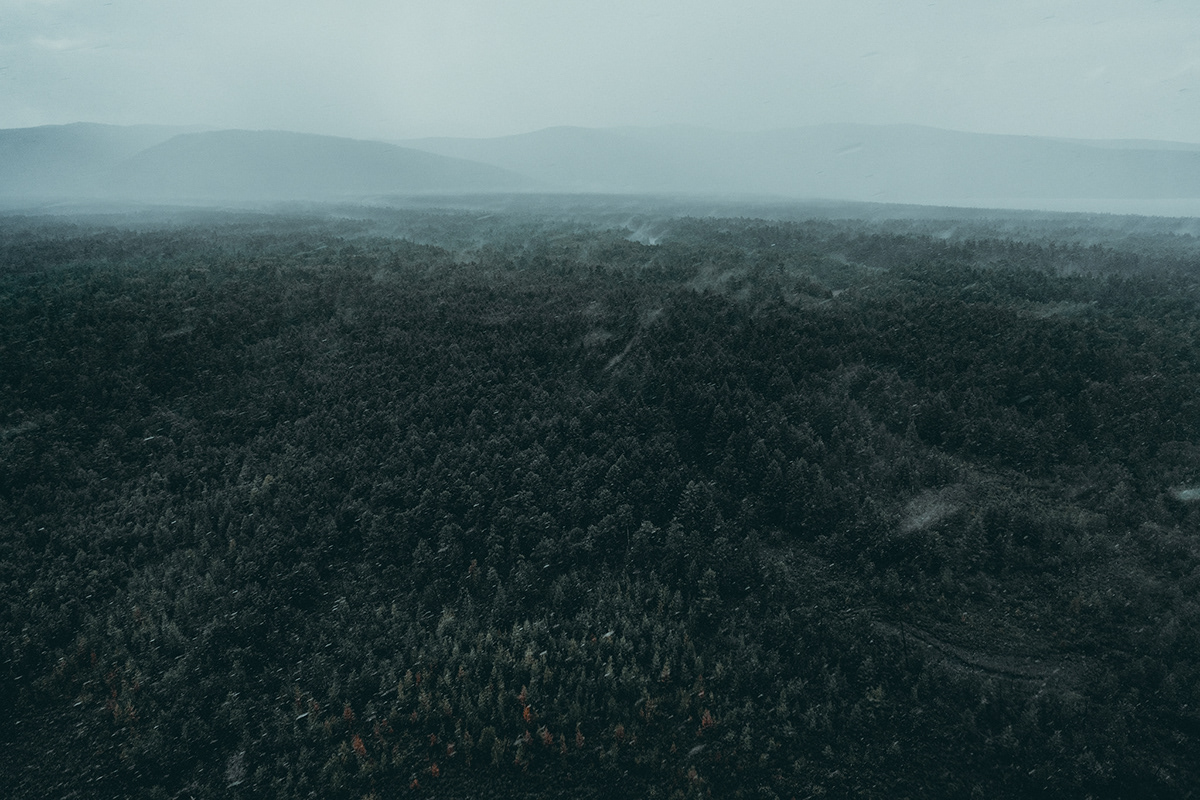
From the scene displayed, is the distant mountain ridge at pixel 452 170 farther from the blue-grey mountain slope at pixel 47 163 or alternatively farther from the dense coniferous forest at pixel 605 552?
the dense coniferous forest at pixel 605 552

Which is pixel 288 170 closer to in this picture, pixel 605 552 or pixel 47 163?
pixel 47 163

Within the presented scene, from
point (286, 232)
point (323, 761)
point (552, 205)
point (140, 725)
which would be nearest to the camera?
point (323, 761)

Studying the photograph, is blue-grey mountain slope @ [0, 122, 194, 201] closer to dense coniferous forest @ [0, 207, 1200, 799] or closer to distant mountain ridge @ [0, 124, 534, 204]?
distant mountain ridge @ [0, 124, 534, 204]

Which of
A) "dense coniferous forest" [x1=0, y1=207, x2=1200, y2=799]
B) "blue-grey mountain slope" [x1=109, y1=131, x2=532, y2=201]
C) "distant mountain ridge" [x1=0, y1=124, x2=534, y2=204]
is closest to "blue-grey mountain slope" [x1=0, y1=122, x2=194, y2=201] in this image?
"distant mountain ridge" [x1=0, y1=124, x2=534, y2=204]

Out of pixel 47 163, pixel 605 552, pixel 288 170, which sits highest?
pixel 47 163

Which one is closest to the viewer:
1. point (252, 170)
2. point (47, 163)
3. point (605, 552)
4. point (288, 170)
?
point (605, 552)

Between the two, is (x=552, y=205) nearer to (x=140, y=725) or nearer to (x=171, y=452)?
(x=171, y=452)

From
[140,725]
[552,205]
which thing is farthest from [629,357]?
[552,205]

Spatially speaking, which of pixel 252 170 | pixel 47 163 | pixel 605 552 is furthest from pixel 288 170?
pixel 605 552
